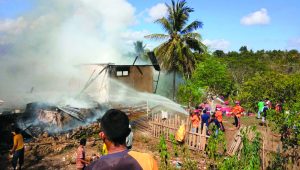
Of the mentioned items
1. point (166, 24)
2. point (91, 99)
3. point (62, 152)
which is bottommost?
point (62, 152)

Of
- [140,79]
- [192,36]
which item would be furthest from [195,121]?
[192,36]

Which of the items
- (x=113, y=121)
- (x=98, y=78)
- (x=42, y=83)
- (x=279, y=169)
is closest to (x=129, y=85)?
(x=98, y=78)

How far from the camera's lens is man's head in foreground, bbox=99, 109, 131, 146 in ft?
7.51

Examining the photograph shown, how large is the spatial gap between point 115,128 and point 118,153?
0.65 feet

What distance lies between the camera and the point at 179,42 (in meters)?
25.7

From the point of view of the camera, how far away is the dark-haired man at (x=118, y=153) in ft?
7.00

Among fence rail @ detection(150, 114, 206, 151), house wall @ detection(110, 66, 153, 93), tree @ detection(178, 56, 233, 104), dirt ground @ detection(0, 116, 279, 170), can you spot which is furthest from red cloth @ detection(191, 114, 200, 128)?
tree @ detection(178, 56, 233, 104)

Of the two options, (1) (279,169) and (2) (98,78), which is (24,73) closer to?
(2) (98,78)

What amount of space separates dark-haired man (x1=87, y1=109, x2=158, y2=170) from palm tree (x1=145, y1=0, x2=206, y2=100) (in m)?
23.3

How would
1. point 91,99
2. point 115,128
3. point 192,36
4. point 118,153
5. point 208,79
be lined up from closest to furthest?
point 118,153 → point 115,128 → point 91,99 → point 208,79 → point 192,36

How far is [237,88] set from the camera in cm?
3030

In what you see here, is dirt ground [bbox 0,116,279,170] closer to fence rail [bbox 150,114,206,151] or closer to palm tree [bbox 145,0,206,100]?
fence rail [bbox 150,114,206,151]

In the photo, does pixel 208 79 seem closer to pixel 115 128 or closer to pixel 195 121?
pixel 195 121

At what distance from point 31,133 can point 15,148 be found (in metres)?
3.22
